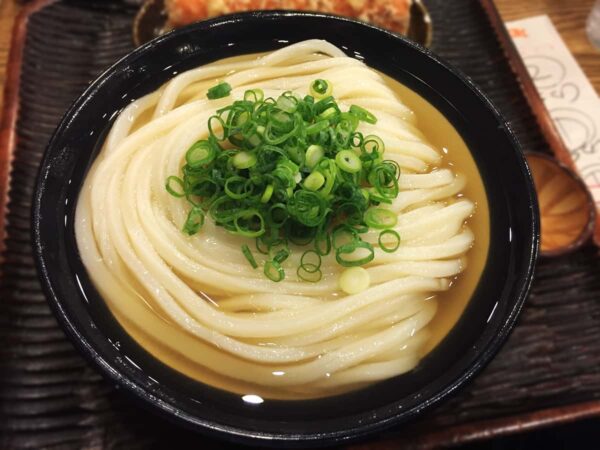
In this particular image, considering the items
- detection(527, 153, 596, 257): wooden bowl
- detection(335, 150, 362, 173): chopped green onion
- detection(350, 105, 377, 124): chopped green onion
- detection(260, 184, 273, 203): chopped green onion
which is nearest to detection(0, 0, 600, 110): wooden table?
detection(527, 153, 596, 257): wooden bowl

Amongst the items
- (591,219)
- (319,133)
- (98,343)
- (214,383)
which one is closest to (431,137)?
(319,133)

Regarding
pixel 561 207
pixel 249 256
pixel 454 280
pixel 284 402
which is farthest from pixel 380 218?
pixel 561 207

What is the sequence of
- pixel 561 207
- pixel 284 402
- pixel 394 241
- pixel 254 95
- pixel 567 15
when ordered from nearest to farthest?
pixel 284 402 → pixel 394 241 → pixel 254 95 → pixel 561 207 → pixel 567 15

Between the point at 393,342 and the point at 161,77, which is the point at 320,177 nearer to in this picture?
the point at 393,342

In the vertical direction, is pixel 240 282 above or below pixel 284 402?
above

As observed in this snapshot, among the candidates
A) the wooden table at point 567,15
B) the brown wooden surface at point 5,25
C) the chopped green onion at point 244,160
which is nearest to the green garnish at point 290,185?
the chopped green onion at point 244,160

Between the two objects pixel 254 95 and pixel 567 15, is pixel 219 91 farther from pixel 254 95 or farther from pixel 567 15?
pixel 567 15

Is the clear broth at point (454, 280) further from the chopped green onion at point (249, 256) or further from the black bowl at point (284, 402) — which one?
the chopped green onion at point (249, 256)
